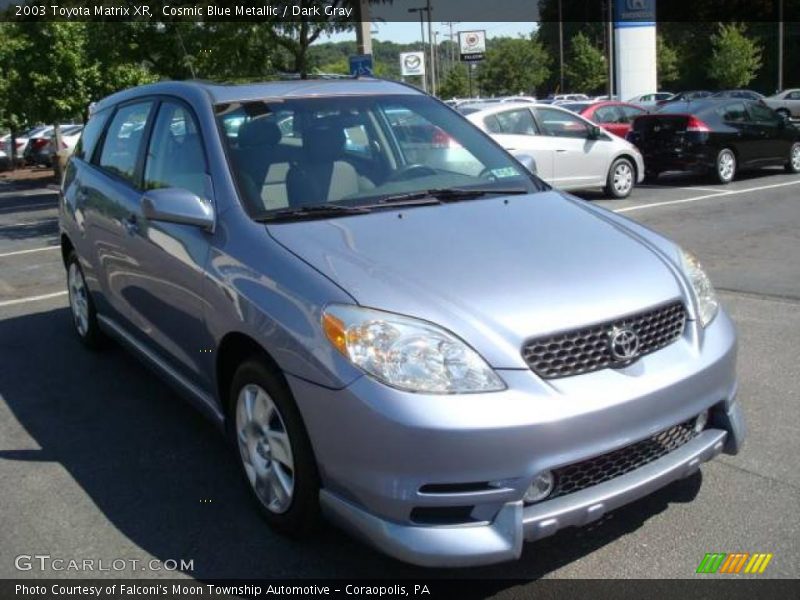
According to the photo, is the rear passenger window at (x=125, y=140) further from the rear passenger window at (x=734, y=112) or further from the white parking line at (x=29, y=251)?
the rear passenger window at (x=734, y=112)

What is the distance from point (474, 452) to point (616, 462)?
589 mm

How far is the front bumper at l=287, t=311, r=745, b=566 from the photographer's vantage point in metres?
2.62

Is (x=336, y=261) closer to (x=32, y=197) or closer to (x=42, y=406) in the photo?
(x=42, y=406)

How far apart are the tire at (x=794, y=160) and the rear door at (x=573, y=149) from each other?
15.6 ft

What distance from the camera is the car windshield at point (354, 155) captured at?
3758 millimetres

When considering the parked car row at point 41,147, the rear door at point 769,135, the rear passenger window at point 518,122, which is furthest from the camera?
the parked car row at point 41,147

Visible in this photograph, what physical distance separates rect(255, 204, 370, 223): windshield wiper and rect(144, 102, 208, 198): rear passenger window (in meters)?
0.40

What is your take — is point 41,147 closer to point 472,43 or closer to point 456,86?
point 472,43

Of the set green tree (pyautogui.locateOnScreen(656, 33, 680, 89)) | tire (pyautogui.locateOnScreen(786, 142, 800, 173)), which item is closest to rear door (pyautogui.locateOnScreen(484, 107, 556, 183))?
tire (pyautogui.locateOnScreen(786, 142, 800, 173))

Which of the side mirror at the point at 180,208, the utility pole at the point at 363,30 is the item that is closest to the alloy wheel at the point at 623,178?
the utility pole at the point at 363,30

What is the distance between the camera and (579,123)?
13.4 m

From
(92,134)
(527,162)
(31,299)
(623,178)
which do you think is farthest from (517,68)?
(527,162)

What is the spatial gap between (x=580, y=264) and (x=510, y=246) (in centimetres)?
28

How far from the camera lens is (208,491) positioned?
3787 millimetres
